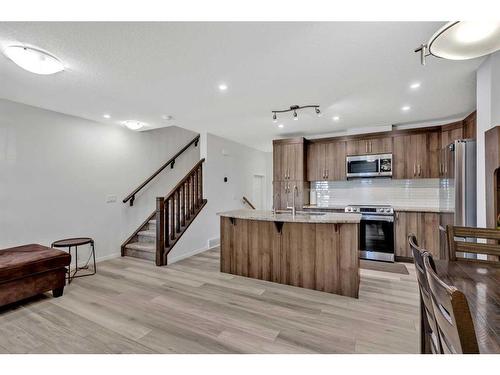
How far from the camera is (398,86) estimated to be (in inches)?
113

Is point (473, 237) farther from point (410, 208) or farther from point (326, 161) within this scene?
point (326, 161)

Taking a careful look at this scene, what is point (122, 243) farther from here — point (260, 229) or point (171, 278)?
point (260, 229)

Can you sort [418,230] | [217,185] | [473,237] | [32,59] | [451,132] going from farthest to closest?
[217,185], [418,230], [451,132], [32,59], [473,237]

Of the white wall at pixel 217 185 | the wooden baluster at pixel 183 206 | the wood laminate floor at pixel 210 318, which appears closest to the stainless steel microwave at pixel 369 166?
the wood laminate floor at pixel 210 318

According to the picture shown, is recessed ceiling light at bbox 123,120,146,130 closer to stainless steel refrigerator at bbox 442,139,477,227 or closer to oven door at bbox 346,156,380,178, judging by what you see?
oven door at bbox 346,156,380,178

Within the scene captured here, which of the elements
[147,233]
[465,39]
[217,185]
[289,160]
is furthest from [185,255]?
[465,39]

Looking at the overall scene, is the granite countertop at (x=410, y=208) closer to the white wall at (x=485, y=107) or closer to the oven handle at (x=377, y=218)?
the oven handle at (x=377, y=218)

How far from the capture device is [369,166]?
184 inches

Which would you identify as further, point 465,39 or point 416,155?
point 416,155

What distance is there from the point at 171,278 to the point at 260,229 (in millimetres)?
1445

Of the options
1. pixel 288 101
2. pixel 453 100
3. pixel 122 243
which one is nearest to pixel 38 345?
pixel 122 243

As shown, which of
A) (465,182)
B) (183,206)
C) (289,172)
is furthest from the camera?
(289,172)

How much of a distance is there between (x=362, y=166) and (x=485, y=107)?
233 cm

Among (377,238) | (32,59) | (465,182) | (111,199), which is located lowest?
(377,238)
